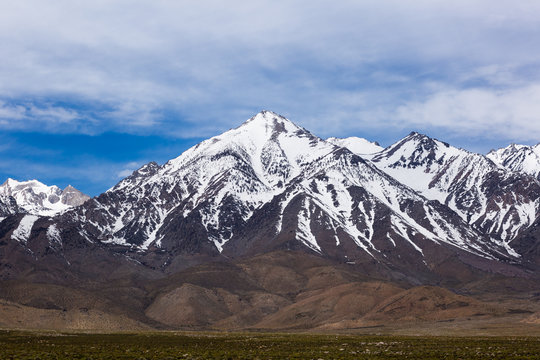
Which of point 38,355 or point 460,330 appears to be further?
point 460,330

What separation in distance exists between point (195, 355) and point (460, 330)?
327 ft

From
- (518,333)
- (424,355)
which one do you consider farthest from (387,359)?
(518,333)

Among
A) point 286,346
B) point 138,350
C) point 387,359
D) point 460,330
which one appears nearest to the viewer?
point 387,359

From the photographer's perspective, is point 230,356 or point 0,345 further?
point 0,345


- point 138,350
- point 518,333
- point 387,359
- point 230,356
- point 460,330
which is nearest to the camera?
point 387,359

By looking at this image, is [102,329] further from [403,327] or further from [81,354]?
[81,354]

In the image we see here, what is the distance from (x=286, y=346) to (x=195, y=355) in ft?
86.0

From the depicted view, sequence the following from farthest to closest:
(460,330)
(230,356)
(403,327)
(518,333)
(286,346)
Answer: (403,327), (460,330), (518,333), (286,346), (230,356)

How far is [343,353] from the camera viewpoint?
323 ft

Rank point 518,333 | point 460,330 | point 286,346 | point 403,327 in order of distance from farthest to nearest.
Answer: point 403,327 < point 460,330 < point 518,333 < point 286,346

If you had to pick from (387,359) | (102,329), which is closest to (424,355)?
(387,359)

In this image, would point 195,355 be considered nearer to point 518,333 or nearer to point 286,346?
point 286,346

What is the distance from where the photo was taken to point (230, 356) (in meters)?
92.9

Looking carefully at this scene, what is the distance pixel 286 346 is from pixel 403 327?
292 feet
